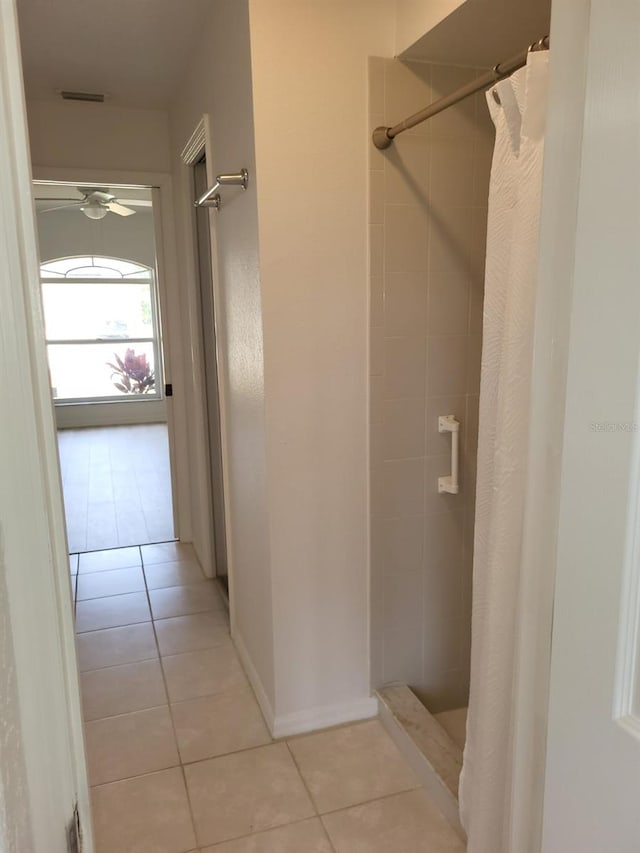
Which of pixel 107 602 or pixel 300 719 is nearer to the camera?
pixel 300 719

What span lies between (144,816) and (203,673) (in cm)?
73

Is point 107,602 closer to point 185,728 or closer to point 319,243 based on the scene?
point 185,728

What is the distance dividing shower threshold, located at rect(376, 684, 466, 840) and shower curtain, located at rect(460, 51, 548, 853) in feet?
1.08

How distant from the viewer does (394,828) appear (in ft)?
5.87

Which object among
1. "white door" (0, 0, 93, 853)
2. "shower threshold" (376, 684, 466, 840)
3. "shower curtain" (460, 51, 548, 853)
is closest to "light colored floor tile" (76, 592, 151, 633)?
"shower threshold" (376, 684, 466, 840)

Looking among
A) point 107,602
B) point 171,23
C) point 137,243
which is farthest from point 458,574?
point 137,243

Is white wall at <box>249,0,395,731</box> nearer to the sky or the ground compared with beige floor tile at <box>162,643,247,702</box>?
nearer to the sky

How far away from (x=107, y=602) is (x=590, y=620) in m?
2.92

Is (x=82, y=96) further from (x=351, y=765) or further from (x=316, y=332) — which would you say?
(x=351, y=765)

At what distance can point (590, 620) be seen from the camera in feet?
2.39

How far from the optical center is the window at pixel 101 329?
26.4 feet

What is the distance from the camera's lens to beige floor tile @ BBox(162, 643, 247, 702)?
8.07 ft

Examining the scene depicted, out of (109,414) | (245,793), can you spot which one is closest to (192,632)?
(245,793)

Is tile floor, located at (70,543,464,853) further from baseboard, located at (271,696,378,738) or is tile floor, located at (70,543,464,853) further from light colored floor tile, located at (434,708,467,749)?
light colored floor tile, located at (434,708,467,749)
